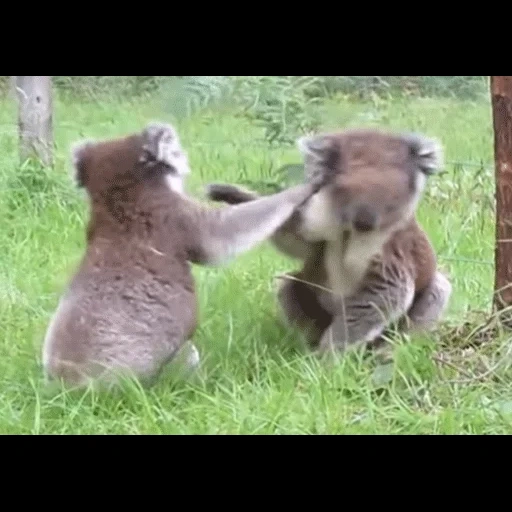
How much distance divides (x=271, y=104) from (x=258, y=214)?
0.51m

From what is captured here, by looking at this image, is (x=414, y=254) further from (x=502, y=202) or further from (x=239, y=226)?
(x=239, y=226)

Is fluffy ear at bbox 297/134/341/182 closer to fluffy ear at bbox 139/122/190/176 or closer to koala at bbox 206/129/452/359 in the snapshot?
koala at bbox 206/129/452/359

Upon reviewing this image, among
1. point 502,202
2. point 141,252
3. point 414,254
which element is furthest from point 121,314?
point 502,202

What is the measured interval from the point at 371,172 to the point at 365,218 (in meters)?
0.09

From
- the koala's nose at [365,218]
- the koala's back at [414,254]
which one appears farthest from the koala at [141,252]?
the koala's back at [414,254]

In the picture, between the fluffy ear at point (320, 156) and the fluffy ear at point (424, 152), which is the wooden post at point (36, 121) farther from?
the fluffy ear at point (424, 152)

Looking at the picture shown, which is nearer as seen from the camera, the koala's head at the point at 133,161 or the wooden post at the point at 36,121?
the koala's head at the point at 133,161

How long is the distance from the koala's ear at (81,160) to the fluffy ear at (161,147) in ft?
0.37

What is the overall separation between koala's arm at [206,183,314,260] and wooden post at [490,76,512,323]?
42cm

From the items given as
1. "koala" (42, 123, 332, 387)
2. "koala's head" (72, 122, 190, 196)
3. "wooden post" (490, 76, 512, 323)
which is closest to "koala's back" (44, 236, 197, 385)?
"koala" (42, 123, 332, 387)

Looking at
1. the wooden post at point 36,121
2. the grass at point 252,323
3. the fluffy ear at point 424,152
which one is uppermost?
the wooden post at point 36,121

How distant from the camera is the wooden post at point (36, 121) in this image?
281cm
